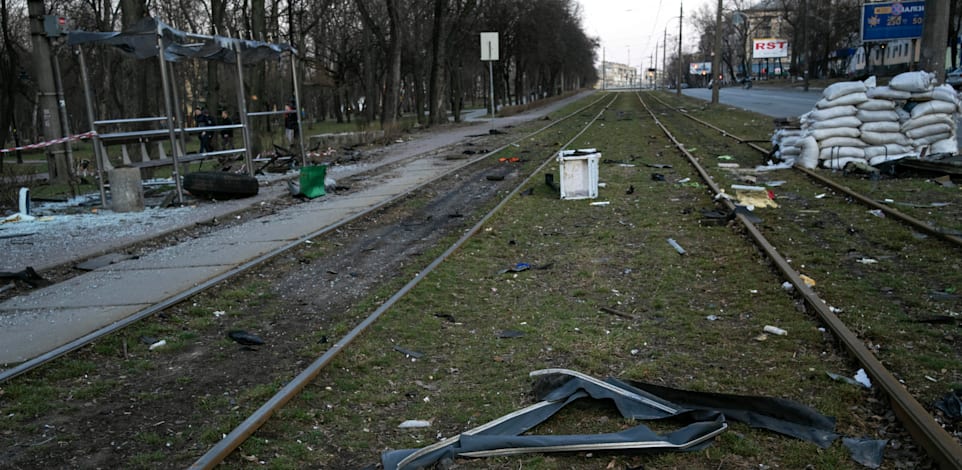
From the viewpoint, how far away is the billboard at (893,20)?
30922 mm

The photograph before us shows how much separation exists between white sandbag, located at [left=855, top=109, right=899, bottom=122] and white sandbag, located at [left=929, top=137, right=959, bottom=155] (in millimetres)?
915

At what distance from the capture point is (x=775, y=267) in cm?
774

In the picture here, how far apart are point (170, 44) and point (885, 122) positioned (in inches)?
566

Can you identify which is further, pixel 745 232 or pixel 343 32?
pixel 343 32

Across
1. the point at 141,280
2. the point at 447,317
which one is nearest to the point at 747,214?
the point at 447,317

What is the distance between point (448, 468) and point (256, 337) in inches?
114

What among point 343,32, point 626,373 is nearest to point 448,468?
point 626,373

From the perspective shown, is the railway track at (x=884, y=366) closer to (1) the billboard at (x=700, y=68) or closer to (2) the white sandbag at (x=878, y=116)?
(2) the white sandbag at (x=878, y=116)

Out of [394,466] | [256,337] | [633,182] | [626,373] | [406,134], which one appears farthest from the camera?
[406,134]

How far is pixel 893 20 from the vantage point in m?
33.6

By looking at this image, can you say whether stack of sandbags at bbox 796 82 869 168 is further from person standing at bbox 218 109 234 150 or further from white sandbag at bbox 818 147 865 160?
person standing at bbox 218 109 234 150

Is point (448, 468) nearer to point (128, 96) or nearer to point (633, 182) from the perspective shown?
point (633, 182)

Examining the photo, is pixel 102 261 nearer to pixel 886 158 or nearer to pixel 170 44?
pixel 170 44

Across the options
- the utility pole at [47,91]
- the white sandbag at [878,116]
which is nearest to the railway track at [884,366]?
the white sandbag at [878,116]
